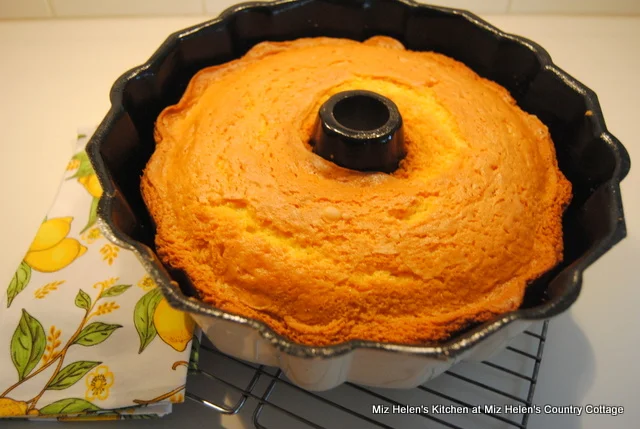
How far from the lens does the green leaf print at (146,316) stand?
134 cm

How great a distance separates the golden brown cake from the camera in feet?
3.77

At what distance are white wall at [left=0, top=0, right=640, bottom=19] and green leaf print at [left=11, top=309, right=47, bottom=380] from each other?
5.72 feet

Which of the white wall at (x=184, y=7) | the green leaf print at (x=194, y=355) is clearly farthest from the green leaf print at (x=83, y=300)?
the white wall at (x=184, y=7)

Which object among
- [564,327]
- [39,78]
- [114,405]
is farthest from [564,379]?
[39,78]

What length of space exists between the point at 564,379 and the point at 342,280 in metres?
0.77

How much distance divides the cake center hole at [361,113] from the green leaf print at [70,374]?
2.95 ft

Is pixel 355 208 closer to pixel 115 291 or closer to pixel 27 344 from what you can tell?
pixel 115 291

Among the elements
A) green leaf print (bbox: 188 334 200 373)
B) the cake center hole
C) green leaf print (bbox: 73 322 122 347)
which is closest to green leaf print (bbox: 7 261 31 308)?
green leaf print (bbox: 73 322 122 347)

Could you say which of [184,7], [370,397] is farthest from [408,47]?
[184,7]

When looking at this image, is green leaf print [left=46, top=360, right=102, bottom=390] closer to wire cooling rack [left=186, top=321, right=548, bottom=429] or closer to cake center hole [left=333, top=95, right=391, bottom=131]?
wire cooling rack [left=186, top=321, right=548, bottom=429]

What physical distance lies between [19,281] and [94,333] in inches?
12.4

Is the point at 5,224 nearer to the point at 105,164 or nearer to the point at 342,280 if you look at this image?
the point at 105,164

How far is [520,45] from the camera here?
1.57 m

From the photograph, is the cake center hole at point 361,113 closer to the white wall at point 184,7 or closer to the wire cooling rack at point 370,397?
the wire cooling rack at point 370,397
